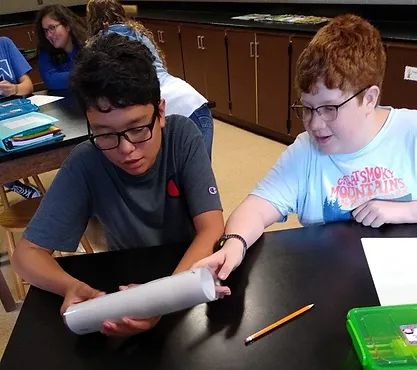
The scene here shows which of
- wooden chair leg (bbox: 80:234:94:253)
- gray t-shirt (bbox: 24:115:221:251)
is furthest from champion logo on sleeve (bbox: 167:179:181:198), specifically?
wooden chair leg (bbox: 80:234:94:253)

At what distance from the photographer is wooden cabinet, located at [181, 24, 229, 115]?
3893mm

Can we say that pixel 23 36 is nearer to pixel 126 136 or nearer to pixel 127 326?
pixel 126 136


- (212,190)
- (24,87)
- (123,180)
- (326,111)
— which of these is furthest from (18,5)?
(326,111)

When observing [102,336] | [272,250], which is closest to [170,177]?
[272,250]

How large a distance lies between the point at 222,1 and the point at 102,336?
427cm

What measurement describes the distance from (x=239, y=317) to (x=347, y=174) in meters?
0.53

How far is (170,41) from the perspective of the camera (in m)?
4.52

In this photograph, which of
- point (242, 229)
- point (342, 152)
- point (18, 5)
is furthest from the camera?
point (18, 5)

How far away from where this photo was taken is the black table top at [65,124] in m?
1.71

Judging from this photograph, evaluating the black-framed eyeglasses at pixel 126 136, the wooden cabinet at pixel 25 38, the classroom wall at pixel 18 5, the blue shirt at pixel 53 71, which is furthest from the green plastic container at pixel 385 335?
the classroom wall at pixel 18 5

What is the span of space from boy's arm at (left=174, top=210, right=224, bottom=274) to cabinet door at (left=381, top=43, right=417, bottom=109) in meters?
1.88

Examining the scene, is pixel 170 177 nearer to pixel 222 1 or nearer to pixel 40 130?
pixel 40 130

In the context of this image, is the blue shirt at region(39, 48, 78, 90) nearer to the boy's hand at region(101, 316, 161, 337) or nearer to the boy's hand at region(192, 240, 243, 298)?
the boy's hand at region(192, 240, 243, 298)

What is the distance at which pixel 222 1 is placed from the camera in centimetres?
449
